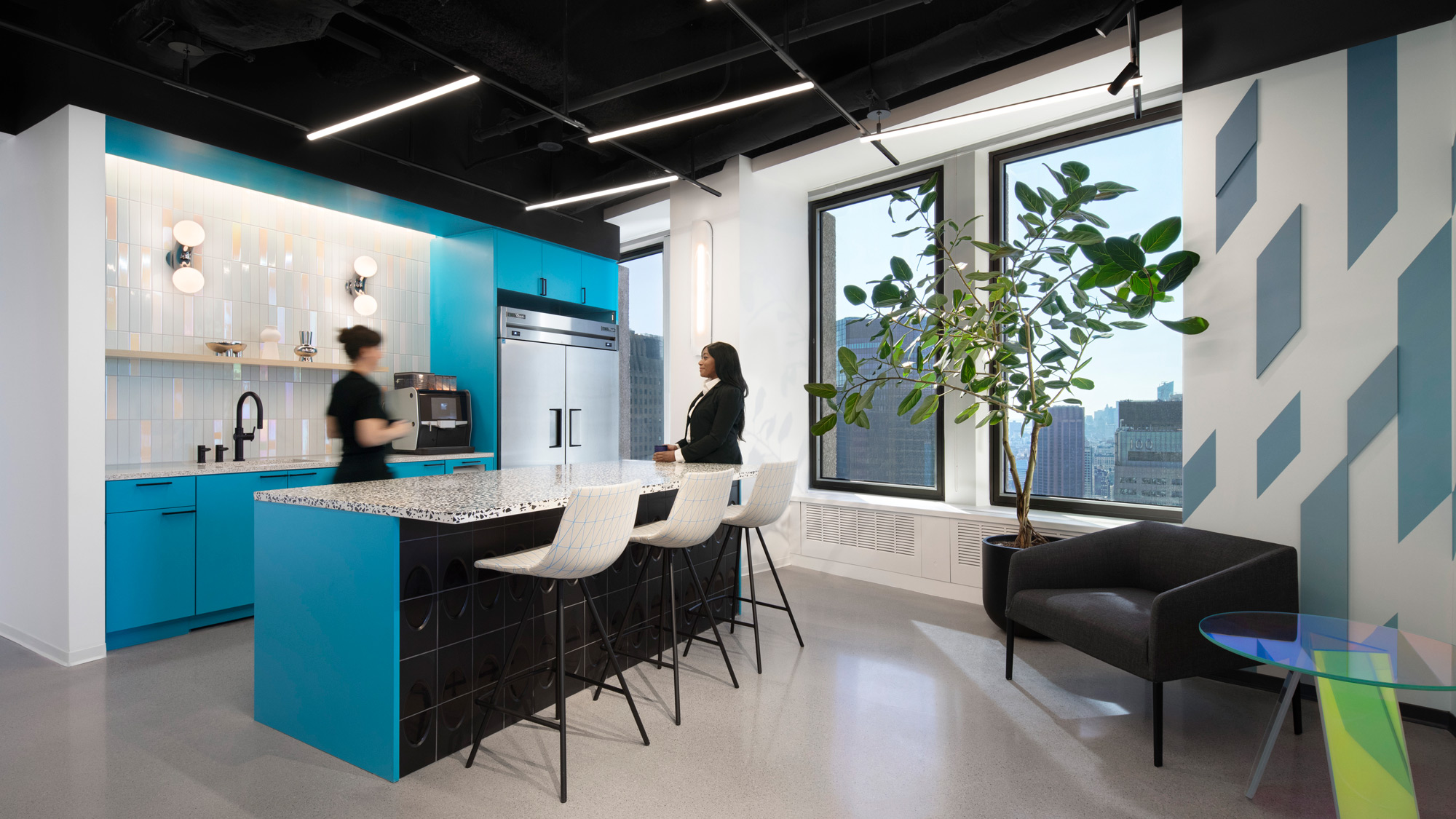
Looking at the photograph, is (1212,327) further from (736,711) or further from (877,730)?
(736,711)

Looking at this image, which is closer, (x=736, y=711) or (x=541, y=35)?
(x=736, y=711)

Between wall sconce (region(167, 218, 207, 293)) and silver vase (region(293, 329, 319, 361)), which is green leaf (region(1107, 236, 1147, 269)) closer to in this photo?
silver vase (region(293, 329, 319, 361))

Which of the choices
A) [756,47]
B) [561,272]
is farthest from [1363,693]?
[561,272]

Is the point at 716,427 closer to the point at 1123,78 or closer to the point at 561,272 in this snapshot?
the point at 1123,78

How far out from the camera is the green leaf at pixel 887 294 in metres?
4.34

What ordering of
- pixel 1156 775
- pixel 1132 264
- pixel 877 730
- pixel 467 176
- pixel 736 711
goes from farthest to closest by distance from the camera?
pixel 467 176 < pixel 1132 264 < pixel 736 711 < pixel 877 730 < pixel 1156 775

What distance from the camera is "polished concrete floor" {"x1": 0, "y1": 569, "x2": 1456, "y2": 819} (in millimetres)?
2090

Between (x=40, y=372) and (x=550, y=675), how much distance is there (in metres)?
3.14

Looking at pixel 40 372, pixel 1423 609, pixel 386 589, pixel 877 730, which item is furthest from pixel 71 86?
pixel 1423 609

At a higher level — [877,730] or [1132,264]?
[1132,264]

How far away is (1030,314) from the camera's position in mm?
3799

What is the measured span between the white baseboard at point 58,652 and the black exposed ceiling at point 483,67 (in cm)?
269

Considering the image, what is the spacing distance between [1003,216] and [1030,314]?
1321 mm

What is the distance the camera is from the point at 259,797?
6.93 ft
